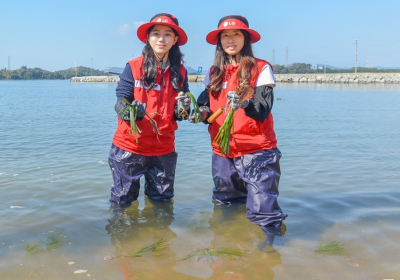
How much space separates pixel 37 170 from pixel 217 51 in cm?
422

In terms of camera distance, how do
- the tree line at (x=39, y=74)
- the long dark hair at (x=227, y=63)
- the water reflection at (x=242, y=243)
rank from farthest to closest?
1. the tree line at (x=39, y=74)
2. the long dark hair at (x=227, y=63)
3. the water reflection at (x=242, y=243)

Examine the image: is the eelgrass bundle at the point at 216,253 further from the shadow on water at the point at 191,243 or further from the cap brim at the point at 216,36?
the cap brim at the point at 216,36

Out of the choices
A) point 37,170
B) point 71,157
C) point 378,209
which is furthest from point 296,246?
point 71,157

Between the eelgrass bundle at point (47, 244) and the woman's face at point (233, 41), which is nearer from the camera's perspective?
the eelgrass bundle at point (47, 244)

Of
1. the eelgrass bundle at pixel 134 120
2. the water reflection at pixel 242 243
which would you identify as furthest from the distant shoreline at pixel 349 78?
the eelgrass bundle at pixel 134 120

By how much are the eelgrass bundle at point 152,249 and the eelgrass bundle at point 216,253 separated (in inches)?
11.4

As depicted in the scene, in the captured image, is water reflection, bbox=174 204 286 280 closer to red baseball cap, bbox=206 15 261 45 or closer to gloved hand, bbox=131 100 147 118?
gloved hand, bbox=131 100 147 118

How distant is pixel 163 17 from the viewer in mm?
4055

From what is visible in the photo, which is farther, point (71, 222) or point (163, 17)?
point (71, 222)

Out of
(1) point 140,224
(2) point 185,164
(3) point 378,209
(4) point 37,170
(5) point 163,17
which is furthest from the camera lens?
(2) point 185,164

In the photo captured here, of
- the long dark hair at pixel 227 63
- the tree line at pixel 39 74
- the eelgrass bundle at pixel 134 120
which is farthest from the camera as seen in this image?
the tree line at pixel 39 74

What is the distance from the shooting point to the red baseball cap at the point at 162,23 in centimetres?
402

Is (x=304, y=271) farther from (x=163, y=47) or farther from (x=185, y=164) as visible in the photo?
(x=185, y=164)

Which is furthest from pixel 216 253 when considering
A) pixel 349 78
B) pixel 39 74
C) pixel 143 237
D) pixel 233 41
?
pixel 39 74
